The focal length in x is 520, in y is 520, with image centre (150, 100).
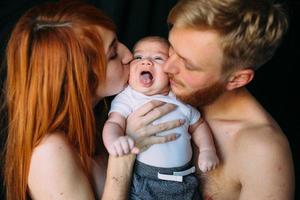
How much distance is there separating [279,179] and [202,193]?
30 cm

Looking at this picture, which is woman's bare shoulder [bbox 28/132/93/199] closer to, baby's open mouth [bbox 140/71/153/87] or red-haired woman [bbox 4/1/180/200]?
red-haired woman [bbox 4/1/180/200]

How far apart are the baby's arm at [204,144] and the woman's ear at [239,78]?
0.16 meters

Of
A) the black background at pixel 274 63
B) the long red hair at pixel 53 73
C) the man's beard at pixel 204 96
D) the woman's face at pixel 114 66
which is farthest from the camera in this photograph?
the black background at pixel 274 63

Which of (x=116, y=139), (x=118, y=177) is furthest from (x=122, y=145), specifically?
(x=118, y=177)

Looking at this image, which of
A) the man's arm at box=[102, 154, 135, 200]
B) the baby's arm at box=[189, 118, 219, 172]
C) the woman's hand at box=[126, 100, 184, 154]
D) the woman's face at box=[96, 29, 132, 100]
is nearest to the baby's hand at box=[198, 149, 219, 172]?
the baby's arm at box=[189, 118, 219, 172]

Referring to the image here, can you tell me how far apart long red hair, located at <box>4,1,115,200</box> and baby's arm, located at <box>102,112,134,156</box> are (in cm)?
9

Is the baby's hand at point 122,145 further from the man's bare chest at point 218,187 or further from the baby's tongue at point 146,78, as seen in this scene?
the man's bare chest at point 218,187

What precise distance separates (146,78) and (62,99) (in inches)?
11.2

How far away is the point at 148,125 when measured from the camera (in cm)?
170

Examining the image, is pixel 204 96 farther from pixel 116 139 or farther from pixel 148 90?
pixel 116 139

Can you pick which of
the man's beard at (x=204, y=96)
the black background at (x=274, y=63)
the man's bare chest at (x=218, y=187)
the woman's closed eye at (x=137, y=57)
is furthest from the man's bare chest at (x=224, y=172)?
the black background at (x=274, y=63)

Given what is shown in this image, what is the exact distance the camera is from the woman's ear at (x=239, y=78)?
5.80 feet

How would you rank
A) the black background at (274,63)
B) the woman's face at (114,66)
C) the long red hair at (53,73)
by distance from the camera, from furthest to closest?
the black background at (274,63) → the woman's face at (114,66) → the long red hair at (53,73)

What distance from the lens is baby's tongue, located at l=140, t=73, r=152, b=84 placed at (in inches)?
67.0
